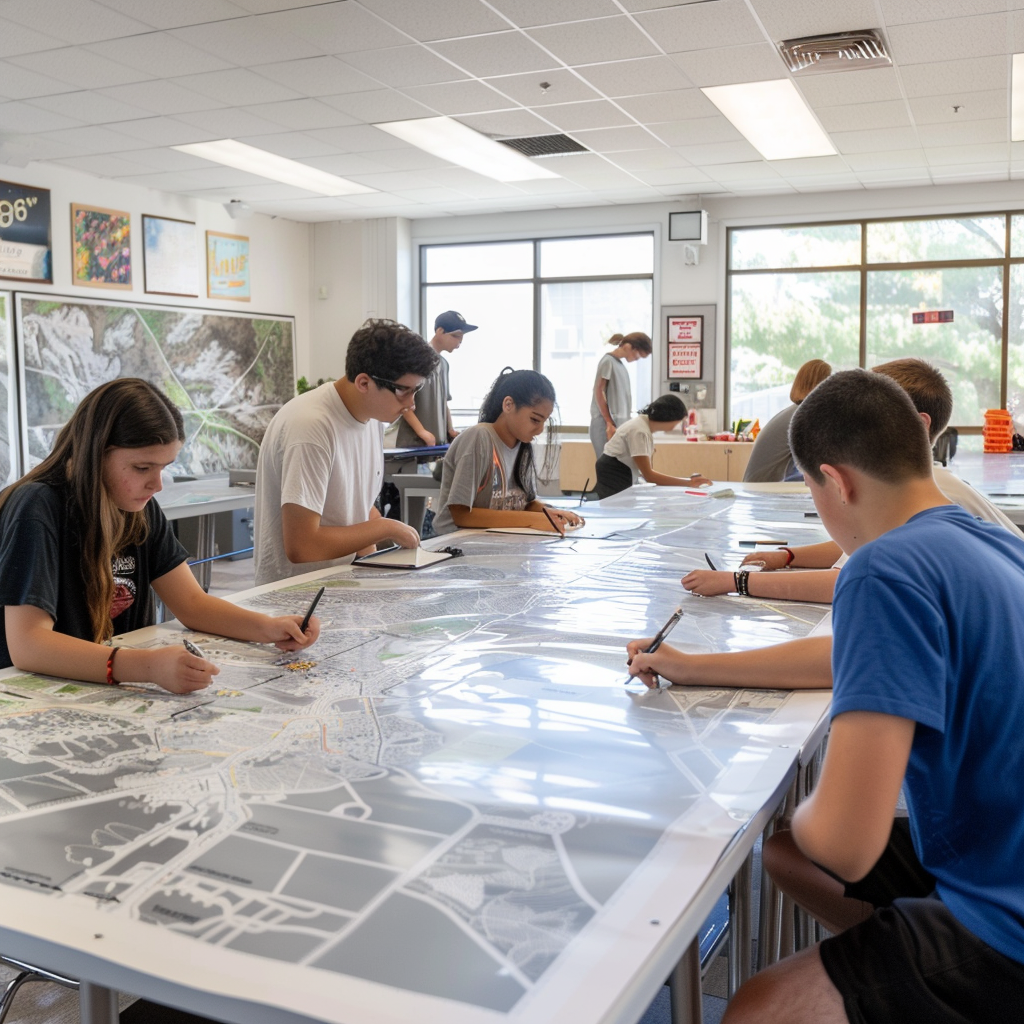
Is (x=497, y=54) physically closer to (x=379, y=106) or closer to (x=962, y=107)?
(x=379, y=106)

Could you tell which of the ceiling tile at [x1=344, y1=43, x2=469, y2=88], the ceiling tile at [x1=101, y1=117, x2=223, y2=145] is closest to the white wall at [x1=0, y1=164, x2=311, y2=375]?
the ceiling tile at [x1=101, y1=117, x2=223, y2=145]

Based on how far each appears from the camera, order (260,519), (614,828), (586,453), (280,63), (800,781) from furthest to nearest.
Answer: (586,453), (280,63), (260,519), (800,781), (614,828)

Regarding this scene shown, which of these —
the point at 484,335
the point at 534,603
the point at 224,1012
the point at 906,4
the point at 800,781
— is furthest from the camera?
the point at 484,335

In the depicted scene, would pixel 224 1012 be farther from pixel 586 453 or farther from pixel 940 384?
pixel 586 453

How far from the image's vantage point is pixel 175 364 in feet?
26.7

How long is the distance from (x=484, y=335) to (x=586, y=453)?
1722 millimetres

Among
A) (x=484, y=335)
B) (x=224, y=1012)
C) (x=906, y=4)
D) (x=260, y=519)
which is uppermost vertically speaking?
(x=906, y=4)

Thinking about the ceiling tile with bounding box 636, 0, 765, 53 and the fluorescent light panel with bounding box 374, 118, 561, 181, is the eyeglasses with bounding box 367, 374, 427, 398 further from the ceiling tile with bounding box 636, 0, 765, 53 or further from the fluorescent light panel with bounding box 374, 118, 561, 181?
the fluorescent light panel with bounding box 374, 118, 561, 181

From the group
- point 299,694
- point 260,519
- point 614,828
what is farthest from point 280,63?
point 614,828

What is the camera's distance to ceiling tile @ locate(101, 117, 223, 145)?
589 centimetres

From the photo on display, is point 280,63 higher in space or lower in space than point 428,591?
higher

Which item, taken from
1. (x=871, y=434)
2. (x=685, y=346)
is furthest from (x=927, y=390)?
(x=685, y=346)

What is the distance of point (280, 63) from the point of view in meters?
4.84

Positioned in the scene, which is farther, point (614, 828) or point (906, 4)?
point (906, 4)
